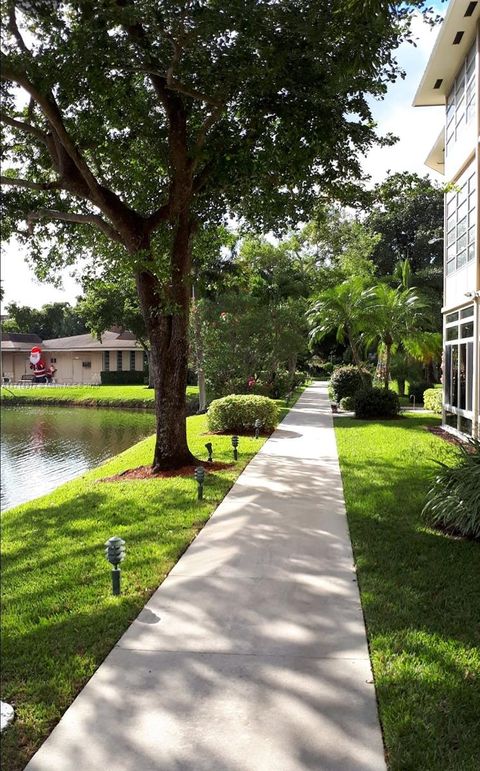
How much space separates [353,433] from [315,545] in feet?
30.3

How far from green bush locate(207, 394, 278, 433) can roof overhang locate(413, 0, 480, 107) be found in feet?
28.5

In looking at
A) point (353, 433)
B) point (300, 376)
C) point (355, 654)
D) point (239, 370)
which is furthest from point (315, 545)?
point (300, 376)

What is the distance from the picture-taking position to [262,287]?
2755 centimetres

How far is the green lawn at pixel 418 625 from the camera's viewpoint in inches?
118

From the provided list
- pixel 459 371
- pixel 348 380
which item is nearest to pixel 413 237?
pixel 348 380

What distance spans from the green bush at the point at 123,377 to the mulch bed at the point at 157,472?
33256 millimetres

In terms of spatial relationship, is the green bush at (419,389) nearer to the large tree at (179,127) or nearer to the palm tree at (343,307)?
the palm tree at (343,307)

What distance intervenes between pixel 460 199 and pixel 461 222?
534mm

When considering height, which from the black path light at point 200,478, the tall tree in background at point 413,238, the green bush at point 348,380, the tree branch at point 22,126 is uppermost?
the tall tree in background at point 413,238

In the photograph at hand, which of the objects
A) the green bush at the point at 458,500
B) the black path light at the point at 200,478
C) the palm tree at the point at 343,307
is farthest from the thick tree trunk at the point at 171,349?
the palm tree at the point at 343,307

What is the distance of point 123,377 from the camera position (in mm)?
43500

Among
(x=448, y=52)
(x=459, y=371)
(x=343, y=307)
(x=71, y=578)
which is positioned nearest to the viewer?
(x=71, y=578)

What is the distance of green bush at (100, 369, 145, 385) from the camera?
43.0m

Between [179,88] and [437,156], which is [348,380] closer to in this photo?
[437,156]
